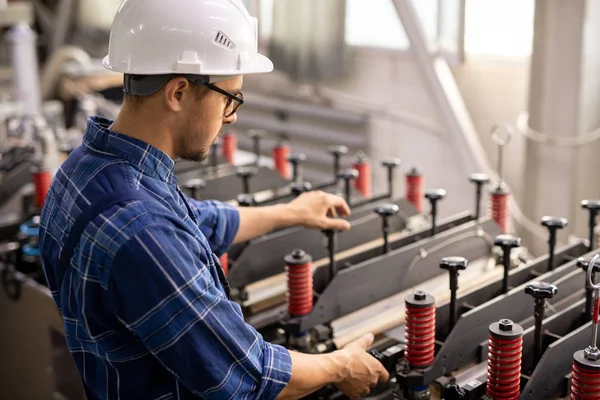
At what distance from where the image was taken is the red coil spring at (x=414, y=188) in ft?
6.83

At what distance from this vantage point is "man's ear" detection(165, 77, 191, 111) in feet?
3.53

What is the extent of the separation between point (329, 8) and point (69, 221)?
9.90ft

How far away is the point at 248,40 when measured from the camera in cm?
116

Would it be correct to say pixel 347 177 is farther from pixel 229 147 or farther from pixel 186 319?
pixel 186 319

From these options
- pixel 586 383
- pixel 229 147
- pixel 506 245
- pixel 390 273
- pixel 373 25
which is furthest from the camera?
pixel 373 25

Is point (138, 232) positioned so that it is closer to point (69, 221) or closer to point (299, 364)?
point (69, 221)

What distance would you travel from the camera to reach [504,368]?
120cm

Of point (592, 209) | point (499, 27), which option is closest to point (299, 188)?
point (592, 209)

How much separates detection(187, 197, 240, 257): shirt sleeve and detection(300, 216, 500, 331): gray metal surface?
237 mm

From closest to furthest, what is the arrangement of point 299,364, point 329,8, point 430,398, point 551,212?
point 299,364 → point 430,398 → point 551,212 → point 329,8

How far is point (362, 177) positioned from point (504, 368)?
1157 millimetres

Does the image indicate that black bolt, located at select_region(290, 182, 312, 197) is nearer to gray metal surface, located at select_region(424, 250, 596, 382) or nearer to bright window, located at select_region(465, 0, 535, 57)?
gray metal surface, located at select_region(424, 250, 596, 382)

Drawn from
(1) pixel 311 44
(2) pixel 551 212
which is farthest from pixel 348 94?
(2) pixel 551 212

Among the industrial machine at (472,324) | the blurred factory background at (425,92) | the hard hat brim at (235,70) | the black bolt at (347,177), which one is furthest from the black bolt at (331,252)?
the blurred factory background at (425,92)
